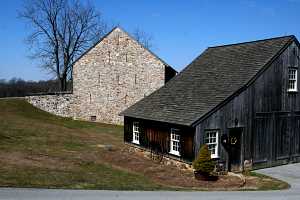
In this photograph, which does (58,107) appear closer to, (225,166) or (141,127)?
(141,127)

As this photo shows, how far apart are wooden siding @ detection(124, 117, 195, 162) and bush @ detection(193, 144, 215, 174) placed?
4.07 ft

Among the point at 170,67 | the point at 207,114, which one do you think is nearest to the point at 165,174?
the point at 207,114

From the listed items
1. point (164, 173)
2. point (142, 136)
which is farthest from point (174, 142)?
point (142, 136)

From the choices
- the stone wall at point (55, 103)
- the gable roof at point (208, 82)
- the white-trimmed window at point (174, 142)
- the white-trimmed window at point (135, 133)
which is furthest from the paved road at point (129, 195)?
the stone wall at point (55, 103)

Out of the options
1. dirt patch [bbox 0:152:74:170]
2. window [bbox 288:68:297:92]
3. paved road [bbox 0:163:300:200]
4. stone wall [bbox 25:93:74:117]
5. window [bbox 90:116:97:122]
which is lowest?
paved road [bbox 0:163:300:200]

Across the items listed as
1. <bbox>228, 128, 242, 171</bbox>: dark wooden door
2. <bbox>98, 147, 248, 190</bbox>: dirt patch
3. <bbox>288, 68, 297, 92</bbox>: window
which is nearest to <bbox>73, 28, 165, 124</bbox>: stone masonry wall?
<bbox>98, 147, 248, 190</bbox>: dirt patch

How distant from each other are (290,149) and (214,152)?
6.44 meters

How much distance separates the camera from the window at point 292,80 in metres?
24.3

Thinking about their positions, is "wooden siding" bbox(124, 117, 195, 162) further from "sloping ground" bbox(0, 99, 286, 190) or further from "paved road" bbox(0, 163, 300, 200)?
"paved road" bbox(0, 163, 300, 200)

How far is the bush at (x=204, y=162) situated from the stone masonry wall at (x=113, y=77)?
2024 cm

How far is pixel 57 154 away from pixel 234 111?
36.2ft

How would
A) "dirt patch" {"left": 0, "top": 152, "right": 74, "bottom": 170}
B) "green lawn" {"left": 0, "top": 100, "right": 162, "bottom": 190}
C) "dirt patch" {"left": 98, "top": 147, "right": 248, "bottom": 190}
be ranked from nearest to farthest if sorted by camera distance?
1. "green lawn" {"left": 0, "top": 100, "right": 162, "bottom": 190}
2. "dirt patch" {"left": 98, "top": 147, "right": 248, "bottom": 190}
3. "dirt patch" {"left": 0, "top": 152, "right": 74, "bottom": 170}

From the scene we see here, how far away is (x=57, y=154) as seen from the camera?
24125 mm

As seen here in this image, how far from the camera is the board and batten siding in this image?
21344mm
